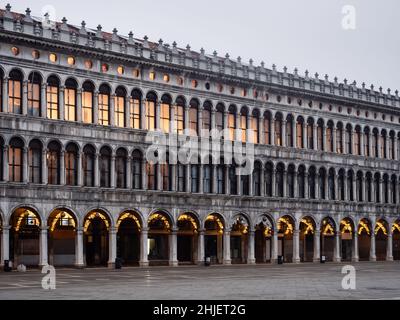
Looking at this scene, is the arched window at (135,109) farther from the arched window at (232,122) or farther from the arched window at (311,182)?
the arched window at (311,182)

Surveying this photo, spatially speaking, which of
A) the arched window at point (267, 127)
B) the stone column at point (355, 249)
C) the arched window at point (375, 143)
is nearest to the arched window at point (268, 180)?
the arched window at point (267, 127)

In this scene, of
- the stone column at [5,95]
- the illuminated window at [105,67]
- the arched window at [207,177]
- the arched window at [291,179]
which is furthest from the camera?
the arched window at [291,179]

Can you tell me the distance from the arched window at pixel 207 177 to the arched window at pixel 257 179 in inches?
192

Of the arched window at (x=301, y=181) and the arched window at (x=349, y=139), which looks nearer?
the arched window at (x=301, y=181)

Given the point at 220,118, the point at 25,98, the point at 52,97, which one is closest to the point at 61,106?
the point at 52,97

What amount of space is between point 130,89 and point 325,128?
2205cm

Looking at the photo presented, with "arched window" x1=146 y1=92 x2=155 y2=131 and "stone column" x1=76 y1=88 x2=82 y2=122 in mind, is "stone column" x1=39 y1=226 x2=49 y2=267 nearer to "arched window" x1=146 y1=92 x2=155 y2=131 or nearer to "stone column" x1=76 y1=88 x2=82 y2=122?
"stone column" x1=76 y1=88 x2=82 y2=122

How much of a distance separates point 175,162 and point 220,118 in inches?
239

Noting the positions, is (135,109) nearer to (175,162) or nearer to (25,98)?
(175,162)

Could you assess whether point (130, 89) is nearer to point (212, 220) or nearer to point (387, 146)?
point (212, 220)

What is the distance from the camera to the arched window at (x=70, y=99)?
60.2 meters

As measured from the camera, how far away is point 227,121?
230 ft
